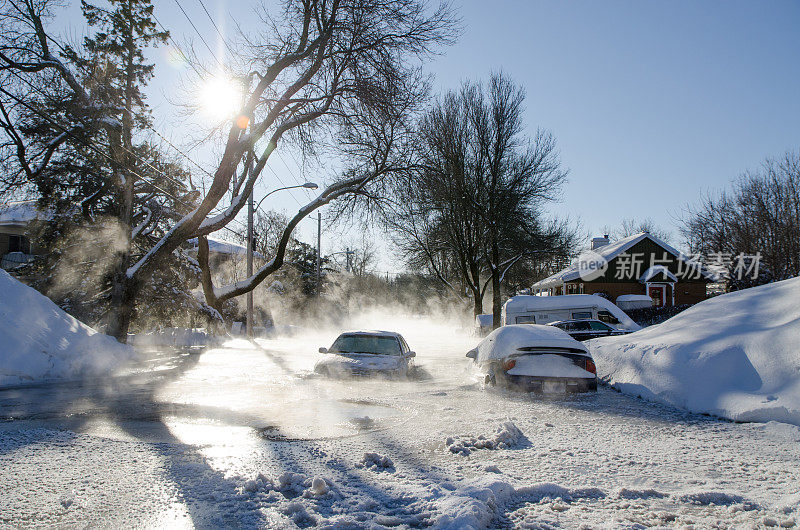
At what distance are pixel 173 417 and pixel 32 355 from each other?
5.84m

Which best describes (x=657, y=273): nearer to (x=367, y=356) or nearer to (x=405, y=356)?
(x=405, y=356)

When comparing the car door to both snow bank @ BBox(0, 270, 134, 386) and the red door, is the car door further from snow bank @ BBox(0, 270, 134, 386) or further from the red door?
→ the red door

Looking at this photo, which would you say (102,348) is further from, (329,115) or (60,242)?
(60,242)

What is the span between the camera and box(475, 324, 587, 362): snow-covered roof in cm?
988

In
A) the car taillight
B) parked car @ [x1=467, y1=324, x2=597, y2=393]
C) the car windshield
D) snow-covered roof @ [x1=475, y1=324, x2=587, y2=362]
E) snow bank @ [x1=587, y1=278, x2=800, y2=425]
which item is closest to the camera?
snow bank @ [x1=587, y1=278, x2=800, y2=425]

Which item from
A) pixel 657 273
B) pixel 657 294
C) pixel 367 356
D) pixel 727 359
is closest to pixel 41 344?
pixel 367 356

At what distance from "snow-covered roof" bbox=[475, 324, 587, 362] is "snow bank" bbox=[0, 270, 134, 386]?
8692 mm

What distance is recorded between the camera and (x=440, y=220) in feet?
116

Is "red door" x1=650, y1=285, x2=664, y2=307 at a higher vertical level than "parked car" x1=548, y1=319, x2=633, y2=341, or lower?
higher

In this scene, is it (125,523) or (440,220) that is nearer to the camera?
(125,523)

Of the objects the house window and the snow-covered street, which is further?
the house window

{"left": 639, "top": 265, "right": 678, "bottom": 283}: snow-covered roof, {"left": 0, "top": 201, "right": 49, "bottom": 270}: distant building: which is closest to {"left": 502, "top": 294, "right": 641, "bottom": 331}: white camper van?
{"left": 639, "top": 265, "right": 678, "bottom": 283}: snow-covered roof

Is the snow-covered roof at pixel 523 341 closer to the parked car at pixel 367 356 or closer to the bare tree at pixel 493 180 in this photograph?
the parked car at pixel 367 356

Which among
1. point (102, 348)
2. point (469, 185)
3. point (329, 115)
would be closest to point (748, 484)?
point (102, 348)
